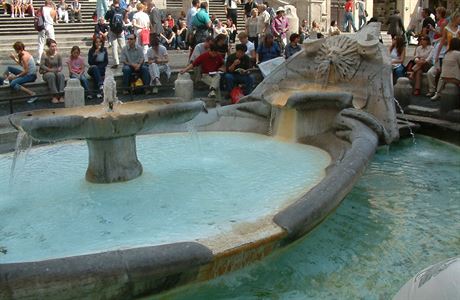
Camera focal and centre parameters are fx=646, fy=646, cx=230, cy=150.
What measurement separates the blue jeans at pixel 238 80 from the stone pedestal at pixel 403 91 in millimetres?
2683

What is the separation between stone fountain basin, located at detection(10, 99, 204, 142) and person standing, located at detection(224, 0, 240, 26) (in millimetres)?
16429

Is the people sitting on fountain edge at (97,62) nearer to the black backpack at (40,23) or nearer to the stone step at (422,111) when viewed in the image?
the black backpack at (40,23)

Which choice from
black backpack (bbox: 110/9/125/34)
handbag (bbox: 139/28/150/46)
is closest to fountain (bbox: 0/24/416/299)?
black backpack (bbox: 110/9/125/34)

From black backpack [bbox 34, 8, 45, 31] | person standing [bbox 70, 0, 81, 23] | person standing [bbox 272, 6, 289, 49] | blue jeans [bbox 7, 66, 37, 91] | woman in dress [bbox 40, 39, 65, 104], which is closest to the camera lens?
blue jeans [bbox 7, 66, 37, 91]

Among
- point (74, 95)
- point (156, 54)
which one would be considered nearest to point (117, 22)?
point (156, 54)

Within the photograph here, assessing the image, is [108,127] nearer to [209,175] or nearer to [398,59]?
[209,175]

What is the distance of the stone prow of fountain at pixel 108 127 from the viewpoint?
5.54 metres

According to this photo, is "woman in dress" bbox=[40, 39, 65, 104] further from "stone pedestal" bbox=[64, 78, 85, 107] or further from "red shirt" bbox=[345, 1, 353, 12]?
"red shirt" bbox=[345, 1, 353, 12]

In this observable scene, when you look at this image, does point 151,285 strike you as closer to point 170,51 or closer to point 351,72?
point 351,72

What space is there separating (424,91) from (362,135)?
610 centimetres

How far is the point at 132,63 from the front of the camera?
12.6 meters

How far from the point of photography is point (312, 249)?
195 inches

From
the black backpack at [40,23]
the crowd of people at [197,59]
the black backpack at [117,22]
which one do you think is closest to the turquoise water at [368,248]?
the crowd of people at [197,59]

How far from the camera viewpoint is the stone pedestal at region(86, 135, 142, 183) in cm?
609
